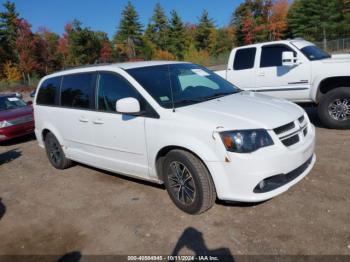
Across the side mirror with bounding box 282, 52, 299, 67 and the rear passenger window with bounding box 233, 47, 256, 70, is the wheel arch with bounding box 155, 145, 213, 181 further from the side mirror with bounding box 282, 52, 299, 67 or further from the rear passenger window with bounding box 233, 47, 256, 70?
the rear passenger window with bounding box 233, 47, 256, 70

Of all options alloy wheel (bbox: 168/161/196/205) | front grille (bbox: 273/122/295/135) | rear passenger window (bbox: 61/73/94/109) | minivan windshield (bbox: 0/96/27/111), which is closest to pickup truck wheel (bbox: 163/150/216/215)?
alloy wheel (bbox: 168/161/196/205)

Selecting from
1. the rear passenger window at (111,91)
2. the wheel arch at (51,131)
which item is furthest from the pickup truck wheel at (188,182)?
the wheel arch at (51,131)

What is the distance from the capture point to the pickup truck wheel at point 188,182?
11.7 ft

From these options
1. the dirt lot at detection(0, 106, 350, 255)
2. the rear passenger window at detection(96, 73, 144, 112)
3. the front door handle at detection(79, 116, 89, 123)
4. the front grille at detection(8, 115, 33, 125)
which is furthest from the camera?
the front grille at detection(8, 115, 33, 125)

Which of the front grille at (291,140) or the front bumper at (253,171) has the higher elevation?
the front grille at (291,140)

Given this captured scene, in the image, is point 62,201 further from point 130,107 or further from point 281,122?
point 281,122

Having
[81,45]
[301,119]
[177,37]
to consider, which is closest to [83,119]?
[301,119]

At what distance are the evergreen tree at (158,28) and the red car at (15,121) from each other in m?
49.2

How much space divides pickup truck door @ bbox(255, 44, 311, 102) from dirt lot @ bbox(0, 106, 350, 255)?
2.05 meters

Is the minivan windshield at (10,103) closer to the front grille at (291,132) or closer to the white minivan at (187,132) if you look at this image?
the white minivan at (187,132)

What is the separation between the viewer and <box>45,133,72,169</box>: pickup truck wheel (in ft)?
19.4

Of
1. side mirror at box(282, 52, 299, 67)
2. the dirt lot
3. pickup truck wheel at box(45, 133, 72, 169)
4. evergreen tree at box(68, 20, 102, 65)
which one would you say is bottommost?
the dirt lot

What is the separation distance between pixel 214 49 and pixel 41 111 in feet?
179

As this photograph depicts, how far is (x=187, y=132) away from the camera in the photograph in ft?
11.8
